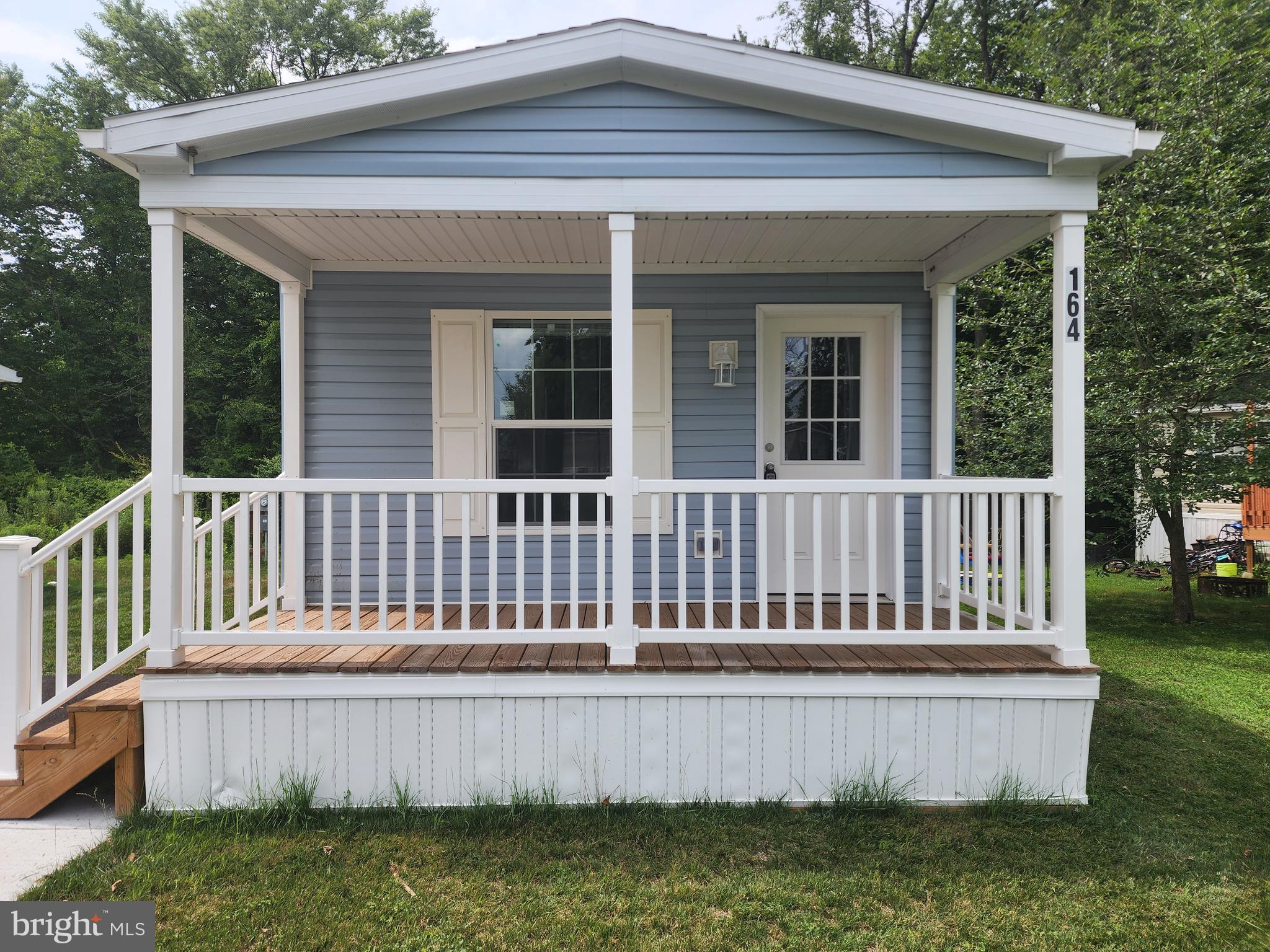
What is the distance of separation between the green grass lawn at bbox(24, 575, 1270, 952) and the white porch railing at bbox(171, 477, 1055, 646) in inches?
29.8

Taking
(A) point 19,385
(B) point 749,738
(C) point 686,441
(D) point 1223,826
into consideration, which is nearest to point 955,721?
(B) point 749,738

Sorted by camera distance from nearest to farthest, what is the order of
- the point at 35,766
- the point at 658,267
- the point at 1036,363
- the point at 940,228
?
the point at 35,766, the point at 940,228, the point at 658,267, the point at 1036,363

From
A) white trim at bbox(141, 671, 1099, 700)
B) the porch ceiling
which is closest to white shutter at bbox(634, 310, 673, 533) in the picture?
the porch ceiling

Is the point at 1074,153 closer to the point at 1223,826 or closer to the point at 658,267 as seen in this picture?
the point at 658,267

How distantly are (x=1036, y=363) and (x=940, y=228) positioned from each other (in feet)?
15.3

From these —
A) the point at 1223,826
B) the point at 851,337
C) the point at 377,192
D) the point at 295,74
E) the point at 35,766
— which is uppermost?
the point at 295,74

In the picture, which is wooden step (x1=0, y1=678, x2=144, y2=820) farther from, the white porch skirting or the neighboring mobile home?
the white porch skirting

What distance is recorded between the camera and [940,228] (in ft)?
12.4

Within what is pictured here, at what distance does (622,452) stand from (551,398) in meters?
1.62

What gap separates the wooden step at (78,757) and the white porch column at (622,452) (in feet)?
6.84

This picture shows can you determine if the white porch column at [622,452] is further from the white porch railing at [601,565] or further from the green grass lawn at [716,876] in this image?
the green grass lawn at [716,876]

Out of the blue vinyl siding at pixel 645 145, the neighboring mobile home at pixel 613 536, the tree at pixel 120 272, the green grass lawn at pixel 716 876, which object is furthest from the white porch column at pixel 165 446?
the tree at pixel 120 272

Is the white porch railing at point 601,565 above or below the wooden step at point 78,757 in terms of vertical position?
above

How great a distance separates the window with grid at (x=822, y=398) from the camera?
4676 millimetres
